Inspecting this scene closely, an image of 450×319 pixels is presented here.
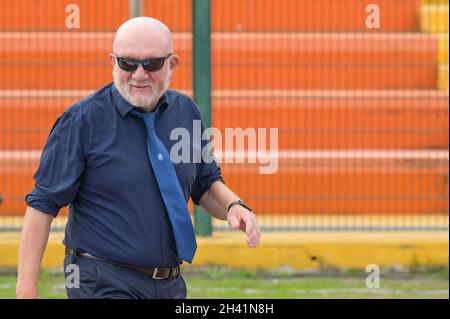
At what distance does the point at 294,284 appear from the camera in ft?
34.8

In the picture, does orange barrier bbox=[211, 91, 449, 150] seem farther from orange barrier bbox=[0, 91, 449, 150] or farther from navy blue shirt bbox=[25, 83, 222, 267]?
navy blue shirt bbox=[25, 83, 222, 267]

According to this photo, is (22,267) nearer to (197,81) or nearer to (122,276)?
(122,276)

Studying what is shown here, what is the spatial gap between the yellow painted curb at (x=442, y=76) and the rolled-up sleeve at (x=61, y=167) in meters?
9.35

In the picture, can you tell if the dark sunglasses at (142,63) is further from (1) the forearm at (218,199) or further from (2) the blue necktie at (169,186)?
(1) the forearm at (218,199)

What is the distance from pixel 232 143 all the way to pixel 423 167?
1791 mm

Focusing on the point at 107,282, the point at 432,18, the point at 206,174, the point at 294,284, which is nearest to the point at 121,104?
the point at 206,174

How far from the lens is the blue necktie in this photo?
5.29 meters

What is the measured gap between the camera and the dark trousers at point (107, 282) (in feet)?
17.1

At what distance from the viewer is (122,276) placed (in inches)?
207

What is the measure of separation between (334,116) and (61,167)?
870 centimetres

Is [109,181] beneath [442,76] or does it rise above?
above

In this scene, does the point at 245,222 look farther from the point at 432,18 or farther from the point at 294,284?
the point at 432,18

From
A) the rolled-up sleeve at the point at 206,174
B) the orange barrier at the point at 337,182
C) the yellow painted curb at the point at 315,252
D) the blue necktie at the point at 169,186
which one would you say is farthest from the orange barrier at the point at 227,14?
the blue necktie at the point at 169,186

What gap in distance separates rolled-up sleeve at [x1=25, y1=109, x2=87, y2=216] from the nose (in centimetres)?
25
